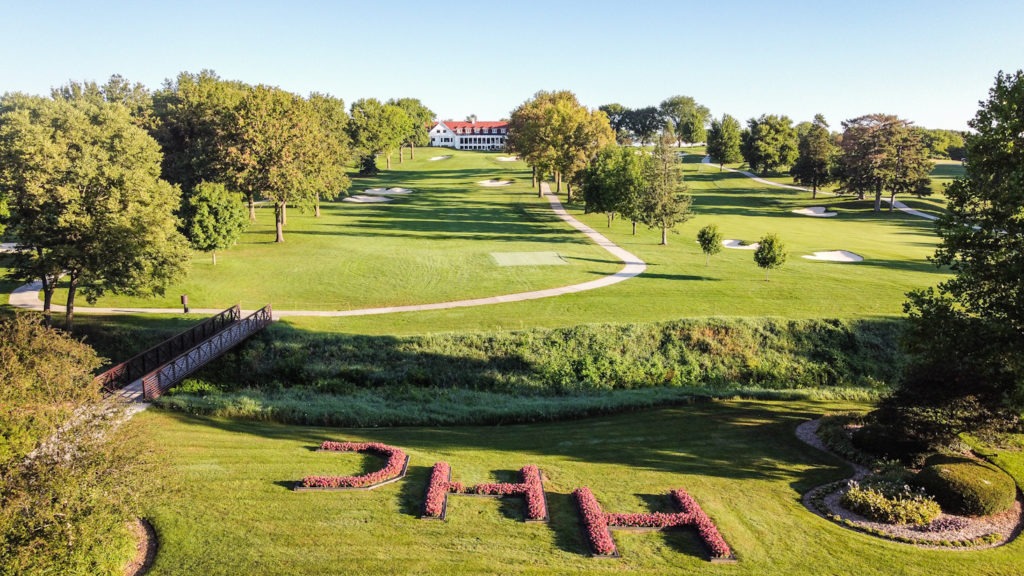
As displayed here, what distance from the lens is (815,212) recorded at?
77500 millimetres

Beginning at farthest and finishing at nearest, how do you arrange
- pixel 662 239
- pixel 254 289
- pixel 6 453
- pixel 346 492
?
pixel 662 239 < pixel 254 289 < pixel 346 492 < pixel 6 453

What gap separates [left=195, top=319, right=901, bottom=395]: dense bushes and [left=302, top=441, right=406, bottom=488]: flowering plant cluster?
9384mm

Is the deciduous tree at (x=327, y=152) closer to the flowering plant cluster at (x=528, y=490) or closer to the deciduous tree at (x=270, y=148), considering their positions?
the deciduous tree at (x=270, y=148)

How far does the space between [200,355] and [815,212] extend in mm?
71658

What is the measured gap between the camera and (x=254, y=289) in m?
40.0

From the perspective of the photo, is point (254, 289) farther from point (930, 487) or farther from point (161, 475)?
point (930, 487)

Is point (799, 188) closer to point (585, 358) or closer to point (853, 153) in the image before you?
point (853, 153)

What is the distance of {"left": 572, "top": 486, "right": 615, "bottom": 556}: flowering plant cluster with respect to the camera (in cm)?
1408

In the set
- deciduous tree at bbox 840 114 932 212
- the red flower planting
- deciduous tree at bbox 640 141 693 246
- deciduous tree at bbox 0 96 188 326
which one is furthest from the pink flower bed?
deciduous tree at bbox 840 114 932 212

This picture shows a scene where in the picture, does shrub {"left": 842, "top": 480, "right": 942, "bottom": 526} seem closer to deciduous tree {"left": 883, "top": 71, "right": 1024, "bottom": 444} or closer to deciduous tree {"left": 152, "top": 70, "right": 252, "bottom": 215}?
deciduous tree {"left": 883, "top": 71, "right": 1024, "bottom": 444}

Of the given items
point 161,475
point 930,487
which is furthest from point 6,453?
point 930,487

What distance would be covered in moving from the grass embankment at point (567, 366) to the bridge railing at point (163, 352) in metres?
1.79

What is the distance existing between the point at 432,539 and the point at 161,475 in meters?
5.90

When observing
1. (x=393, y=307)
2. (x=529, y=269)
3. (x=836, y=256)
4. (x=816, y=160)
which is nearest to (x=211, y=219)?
(x=393, y=307)
